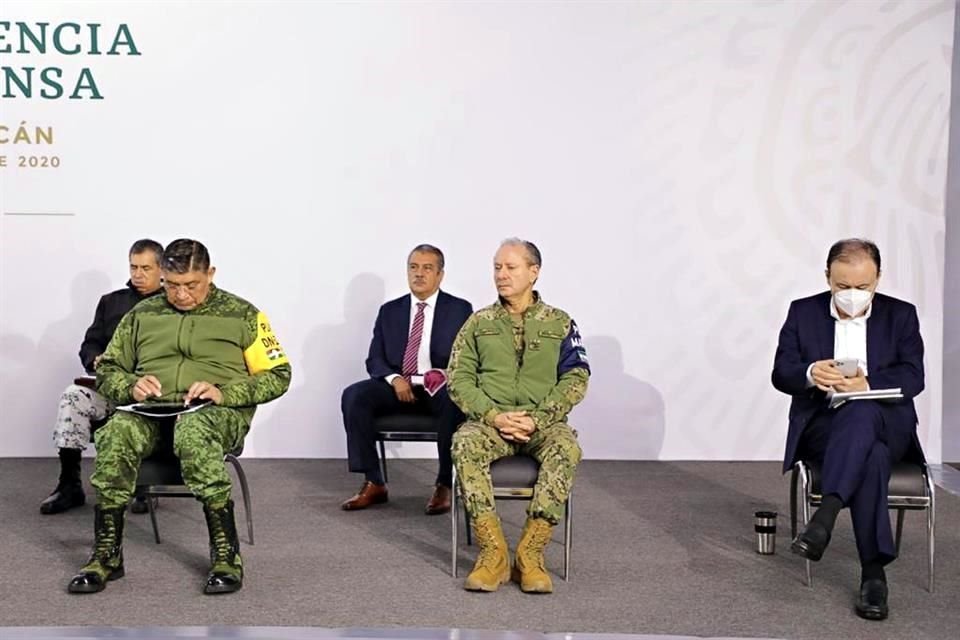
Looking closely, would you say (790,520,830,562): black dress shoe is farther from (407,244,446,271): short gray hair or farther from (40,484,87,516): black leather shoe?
(40,484,87,516): black leather shoe

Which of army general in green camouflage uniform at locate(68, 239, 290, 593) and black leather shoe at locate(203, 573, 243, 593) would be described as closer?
black leather shoe at locate(203, 573, 243, 593)

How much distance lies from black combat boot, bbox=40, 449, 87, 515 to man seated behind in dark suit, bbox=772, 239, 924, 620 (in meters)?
3.01

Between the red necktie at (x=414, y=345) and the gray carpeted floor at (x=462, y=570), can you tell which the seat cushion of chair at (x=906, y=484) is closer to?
the gray carpeted floor at (x=462, y=570)

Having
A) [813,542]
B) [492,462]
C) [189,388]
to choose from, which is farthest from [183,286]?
[813,542]

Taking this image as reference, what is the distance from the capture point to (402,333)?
6.04 metres

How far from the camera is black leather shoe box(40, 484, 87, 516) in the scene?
549 centimetres

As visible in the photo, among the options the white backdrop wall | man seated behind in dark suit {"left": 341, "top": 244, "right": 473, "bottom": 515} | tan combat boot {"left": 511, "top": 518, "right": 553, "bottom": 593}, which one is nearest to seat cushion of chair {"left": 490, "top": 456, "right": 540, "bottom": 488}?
tan combat boot {"left": 511, "top": 518, "right": 553, "bottom": 593}

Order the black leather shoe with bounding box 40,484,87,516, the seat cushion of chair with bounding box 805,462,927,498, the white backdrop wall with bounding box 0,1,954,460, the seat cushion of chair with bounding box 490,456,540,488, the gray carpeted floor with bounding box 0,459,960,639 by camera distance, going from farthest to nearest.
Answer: the white backdrop wall with bounding box 0,1,954,460 < the black leather shoe with bounding box 40,484,87,516 < the seat cushion of chair with bounding box 490,456,540,488 < the seat cushion of chair with bounding box 805,462,927,498 < the gray carpeted floor with bounding box 0,459,960,639

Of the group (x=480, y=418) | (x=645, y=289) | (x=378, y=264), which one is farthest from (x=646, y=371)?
(x=480, y=418)

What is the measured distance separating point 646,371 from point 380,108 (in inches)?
78.9

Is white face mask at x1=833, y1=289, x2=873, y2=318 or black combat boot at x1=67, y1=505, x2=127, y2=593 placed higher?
white face mask at x1=833, y1=289, x2=873, y2=318

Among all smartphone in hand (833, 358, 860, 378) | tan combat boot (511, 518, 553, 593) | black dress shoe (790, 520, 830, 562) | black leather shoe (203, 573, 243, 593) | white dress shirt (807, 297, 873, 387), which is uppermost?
white dress shirt (807, 297, 873, 387)

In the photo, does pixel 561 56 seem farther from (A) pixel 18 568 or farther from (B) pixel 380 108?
(A) pixel 18 568

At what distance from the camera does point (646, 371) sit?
7.01 meters
